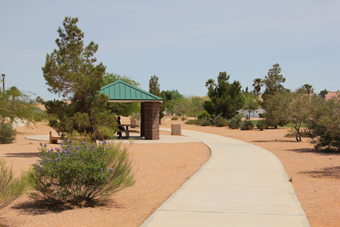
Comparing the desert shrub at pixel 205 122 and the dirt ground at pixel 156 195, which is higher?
the desert shrub at pixel 205 122

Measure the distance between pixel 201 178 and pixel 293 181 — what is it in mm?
2533

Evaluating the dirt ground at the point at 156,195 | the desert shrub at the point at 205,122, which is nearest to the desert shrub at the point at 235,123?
the desert shrub at the point at 205,122

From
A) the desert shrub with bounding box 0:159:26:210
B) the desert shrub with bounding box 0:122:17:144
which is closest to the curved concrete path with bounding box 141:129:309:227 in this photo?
the desert shrub with bounding box 0:159:26:210

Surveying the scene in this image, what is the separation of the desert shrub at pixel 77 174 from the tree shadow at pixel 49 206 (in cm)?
9

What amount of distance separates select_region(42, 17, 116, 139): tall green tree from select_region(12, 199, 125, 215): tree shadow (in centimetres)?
831

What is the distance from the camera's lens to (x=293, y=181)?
10.5 m

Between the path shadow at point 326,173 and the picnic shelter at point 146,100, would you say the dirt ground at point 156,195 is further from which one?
the picnic shelter at point 146,100

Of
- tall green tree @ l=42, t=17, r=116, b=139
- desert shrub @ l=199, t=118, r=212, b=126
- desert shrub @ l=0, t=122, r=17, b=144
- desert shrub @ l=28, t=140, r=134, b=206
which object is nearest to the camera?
desert shrub @ l=28, t=140, r=134, b=206

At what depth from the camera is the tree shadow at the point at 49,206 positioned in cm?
741

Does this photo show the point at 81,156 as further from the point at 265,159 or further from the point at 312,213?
the point at 265,159

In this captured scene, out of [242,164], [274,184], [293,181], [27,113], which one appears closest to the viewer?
[274,184]

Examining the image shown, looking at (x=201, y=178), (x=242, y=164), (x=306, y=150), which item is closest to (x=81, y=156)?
(x=201, y=178)

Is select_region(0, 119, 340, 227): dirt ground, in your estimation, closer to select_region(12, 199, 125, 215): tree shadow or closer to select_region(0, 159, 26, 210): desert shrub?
select_region(12, 199, 125, 215): tree shadow

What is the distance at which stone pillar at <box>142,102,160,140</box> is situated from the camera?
83.1 feet
